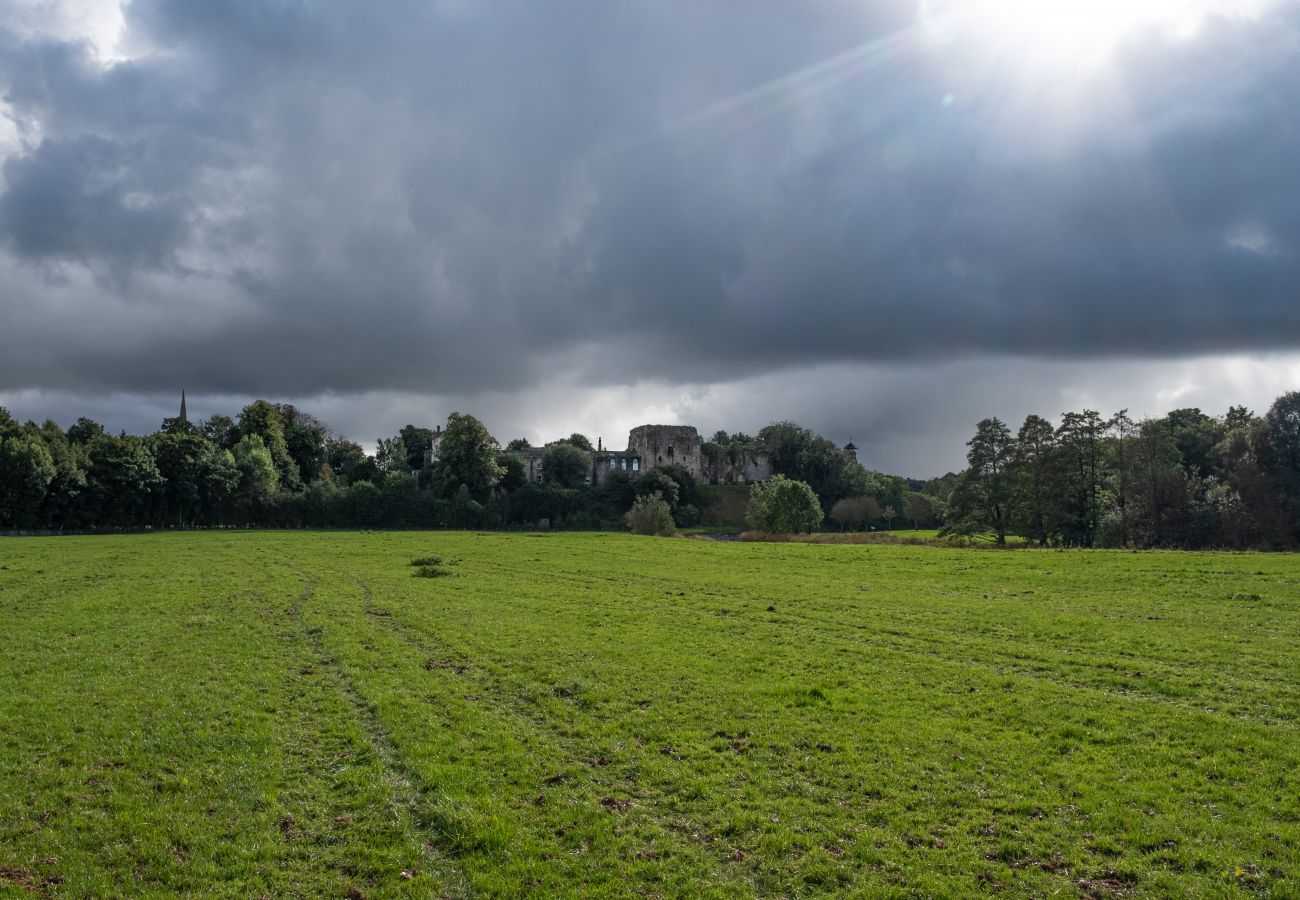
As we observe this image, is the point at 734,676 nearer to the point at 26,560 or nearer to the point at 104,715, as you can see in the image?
the point at 104,715

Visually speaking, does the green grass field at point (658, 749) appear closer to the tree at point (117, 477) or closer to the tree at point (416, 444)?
the tree at point (117, 477)

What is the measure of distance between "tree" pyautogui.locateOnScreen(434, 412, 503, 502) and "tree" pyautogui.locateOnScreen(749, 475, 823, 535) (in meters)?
45.0

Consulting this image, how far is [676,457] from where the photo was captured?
149 metres

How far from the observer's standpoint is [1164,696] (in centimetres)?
1616

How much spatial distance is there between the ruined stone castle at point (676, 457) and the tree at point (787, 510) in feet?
193

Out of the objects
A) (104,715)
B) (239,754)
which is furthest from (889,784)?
(104,715)

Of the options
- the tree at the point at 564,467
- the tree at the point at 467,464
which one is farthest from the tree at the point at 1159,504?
the tree at the point at 564,467

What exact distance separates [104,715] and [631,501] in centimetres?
10388

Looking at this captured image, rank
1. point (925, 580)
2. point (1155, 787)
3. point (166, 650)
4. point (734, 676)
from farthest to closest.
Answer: point (925, 580) → point (166, 650) → point (734, 676) → point (1155, 787)

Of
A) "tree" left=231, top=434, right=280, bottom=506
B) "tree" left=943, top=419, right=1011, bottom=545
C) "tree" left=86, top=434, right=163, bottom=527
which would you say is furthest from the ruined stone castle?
"tree" left=943, top=419, right=1011, bottom=545

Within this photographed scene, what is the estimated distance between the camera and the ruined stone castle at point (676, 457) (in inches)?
5743

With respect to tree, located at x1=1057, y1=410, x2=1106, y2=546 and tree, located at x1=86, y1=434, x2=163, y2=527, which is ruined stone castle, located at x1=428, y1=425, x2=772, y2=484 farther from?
tree, located at x1=1057, y1=410, x2=1106, y2=546

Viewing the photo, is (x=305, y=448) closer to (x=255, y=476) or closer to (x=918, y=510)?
(x=255, y=476)

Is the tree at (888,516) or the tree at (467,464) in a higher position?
the tree at (467,464)
